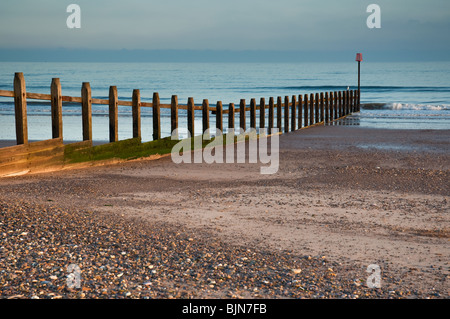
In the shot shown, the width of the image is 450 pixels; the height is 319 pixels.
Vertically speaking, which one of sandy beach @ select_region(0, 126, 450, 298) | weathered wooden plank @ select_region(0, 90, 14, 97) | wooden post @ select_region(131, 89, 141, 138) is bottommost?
sandy beach @ select_region(0, 126, 450, 298)

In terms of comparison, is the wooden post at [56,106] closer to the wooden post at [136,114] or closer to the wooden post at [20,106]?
the wooden post at [20,106]

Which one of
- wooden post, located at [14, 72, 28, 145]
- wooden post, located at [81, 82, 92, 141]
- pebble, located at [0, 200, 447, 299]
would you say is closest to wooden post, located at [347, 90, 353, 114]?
wooden post, located at [81, 82, 92, 141]

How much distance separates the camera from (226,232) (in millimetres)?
6406

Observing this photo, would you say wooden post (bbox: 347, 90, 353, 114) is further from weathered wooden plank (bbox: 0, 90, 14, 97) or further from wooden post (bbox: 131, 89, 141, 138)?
weathered wooden plank (bbox: 0, 90, 14, 97)

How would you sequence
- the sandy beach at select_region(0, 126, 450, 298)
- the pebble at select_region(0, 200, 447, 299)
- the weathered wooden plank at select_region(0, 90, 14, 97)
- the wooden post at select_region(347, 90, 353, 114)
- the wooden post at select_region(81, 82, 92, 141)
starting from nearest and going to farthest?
the pebble at select_region(0, 200, 447, 299) → the sandy beach at select_region(0, 126, 450, 298) → the weathered wooden plank at select_region(0, 90, 14, 97) → the wooden post at select_region(81, 82, 92, 141) → the wooden post at select_region(347, 90, 353, 114)

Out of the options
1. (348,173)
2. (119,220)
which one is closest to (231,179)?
(348,173)

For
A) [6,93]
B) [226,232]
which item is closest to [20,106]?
[6,93]

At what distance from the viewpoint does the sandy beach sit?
15.8ft

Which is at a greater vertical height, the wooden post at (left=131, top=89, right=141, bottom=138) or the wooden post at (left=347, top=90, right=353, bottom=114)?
the wooden post at (left=131, top=89, right=141, bottom=138)

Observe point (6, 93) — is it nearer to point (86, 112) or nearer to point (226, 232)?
point (86, 112)

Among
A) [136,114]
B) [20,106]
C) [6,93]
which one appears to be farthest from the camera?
[136,114]

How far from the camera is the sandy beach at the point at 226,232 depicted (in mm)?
4805
